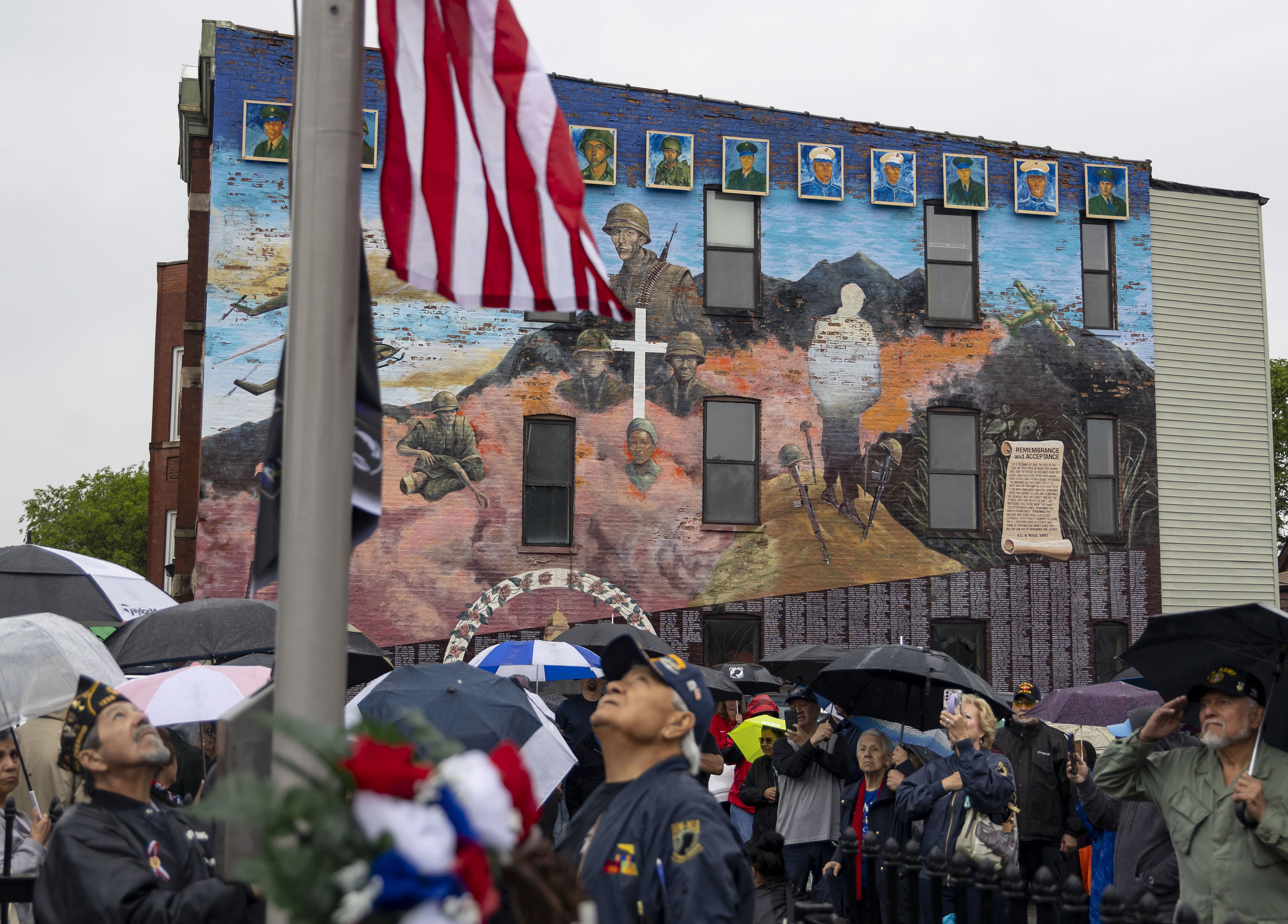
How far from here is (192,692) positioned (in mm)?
8945

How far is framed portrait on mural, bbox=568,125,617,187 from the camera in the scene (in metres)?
22.4

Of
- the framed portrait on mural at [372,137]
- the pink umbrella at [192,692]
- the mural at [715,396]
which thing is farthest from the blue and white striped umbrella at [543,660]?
the framed portrait on mural at [372,137]

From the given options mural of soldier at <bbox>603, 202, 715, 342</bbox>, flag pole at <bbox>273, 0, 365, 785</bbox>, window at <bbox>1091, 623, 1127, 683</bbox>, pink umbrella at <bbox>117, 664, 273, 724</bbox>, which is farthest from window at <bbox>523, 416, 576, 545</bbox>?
flag pole at <bbox>273, 0, 365, 785</bbox>

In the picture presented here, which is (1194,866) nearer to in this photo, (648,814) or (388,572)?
(648,814)

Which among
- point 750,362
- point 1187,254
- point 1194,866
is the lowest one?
point 1194,866

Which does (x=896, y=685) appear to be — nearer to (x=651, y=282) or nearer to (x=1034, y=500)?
(x=651, y=282)

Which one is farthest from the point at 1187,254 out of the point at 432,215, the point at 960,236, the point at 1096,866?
the point at 432,215

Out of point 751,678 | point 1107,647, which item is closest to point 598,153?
point 751,678

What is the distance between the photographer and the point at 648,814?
440cm

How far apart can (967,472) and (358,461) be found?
20507 mm

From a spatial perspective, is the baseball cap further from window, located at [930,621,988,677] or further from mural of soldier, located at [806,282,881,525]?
window, located at [930,621,988,677]

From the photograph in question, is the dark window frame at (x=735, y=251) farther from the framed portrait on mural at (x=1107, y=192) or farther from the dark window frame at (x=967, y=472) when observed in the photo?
the framed portrait on mural at (x=1107, y=192)

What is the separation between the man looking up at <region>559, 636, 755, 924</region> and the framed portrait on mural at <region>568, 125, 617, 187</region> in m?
18.2

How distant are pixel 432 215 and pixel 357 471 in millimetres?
1099
